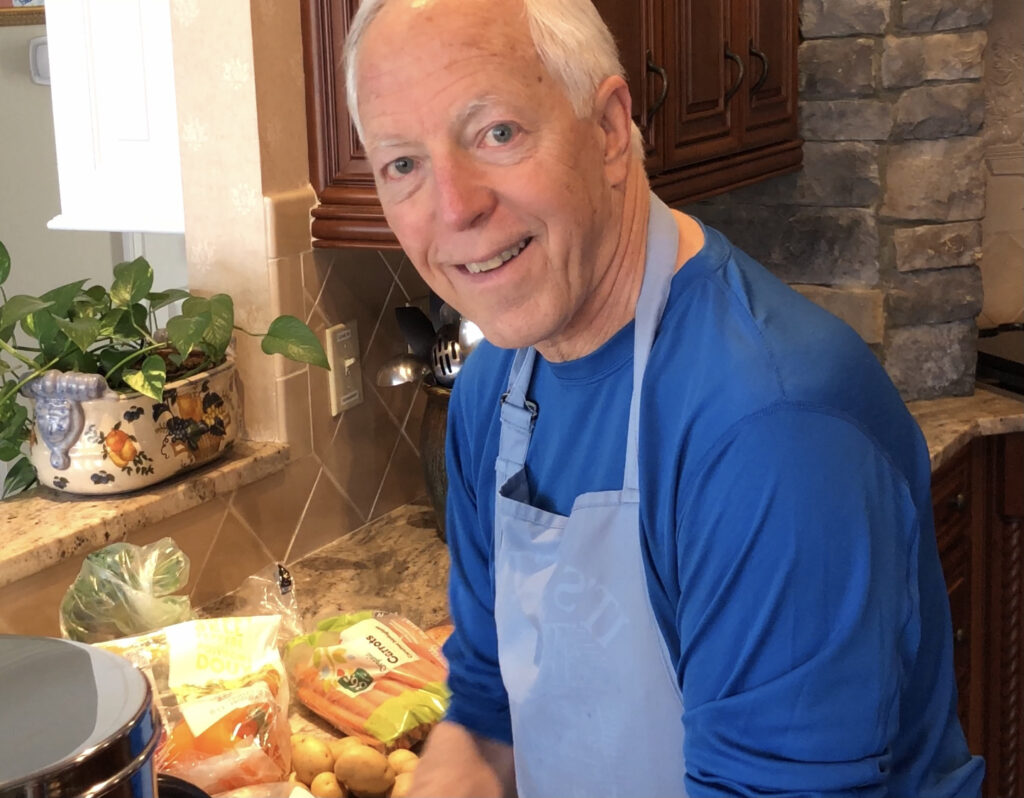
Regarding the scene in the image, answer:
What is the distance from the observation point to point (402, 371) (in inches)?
70.5

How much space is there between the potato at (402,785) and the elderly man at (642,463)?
23 millimetres

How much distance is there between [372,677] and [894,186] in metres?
1.65

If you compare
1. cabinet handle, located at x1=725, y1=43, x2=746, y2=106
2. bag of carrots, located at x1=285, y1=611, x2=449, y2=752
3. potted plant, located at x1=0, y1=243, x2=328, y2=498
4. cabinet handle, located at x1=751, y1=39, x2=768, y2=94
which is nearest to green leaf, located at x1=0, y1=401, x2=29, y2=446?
potted plant, located at x1=0, y1=243, x2=328, y2=498

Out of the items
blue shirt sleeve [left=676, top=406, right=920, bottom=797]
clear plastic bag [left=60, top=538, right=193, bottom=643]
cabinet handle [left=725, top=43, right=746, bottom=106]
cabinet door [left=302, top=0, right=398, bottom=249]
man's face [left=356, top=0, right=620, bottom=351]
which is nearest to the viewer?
blue shirt sleeve [left=676, top=406, right=920, bottom=797]

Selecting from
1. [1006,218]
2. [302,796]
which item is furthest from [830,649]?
[1006,218]

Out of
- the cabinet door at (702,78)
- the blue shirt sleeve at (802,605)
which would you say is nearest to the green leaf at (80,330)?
the blue shirt sleeve at (802,605)

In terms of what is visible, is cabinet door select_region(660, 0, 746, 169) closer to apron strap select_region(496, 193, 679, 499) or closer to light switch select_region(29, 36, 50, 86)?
apron strap select_region(496, 193, 679, 499)

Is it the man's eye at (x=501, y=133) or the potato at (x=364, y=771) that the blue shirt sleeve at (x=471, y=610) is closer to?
the potato at (x=364, y=771)

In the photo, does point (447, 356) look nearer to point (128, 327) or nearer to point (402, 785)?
point (128, 327)

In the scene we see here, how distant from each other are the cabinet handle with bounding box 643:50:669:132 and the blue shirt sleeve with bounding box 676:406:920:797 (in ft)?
3.84

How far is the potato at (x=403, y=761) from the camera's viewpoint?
4.03 ft

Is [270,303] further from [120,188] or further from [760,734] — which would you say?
[760,734]

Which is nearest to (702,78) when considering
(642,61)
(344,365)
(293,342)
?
(642,61)

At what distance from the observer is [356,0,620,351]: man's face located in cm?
94
